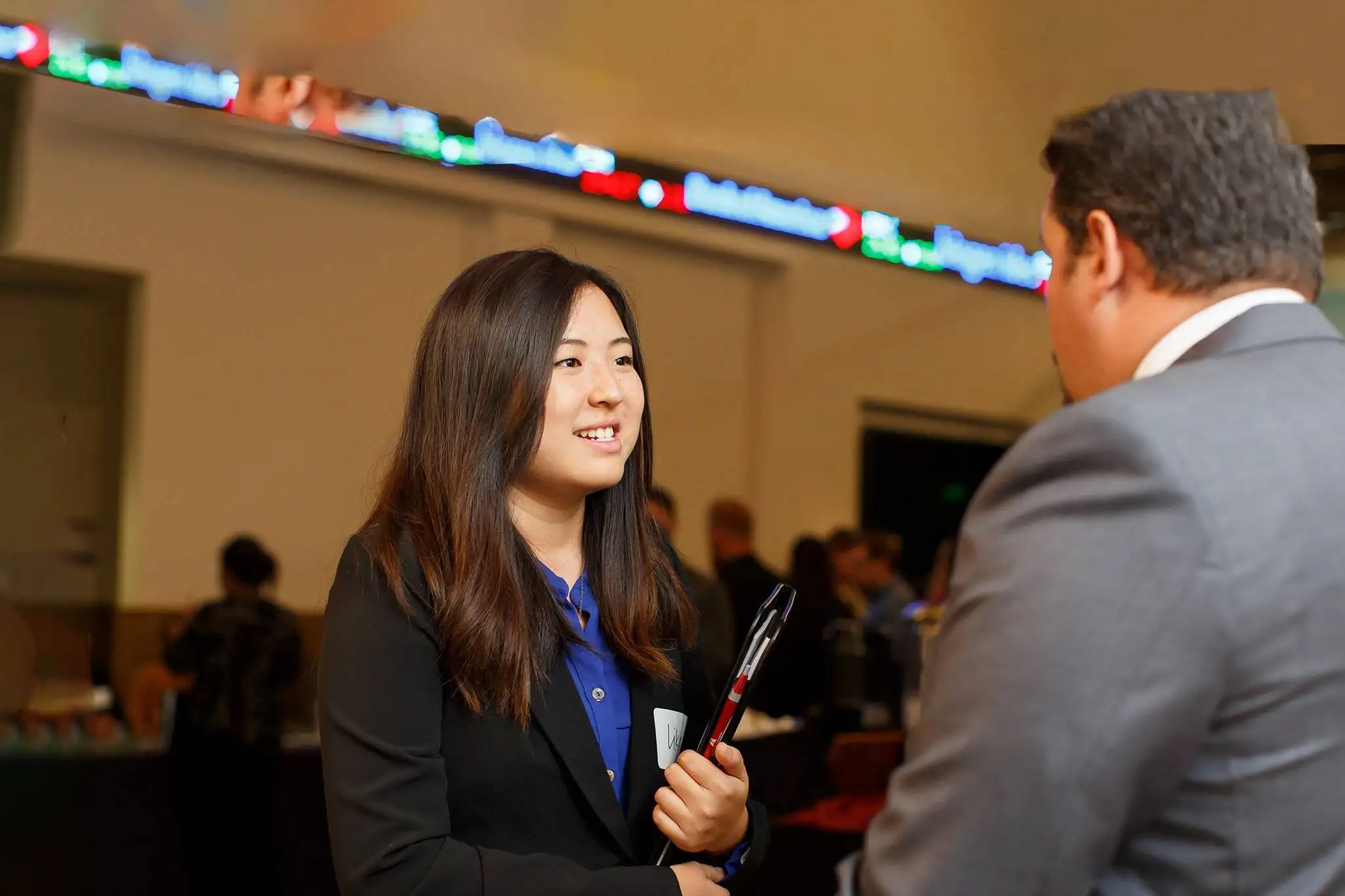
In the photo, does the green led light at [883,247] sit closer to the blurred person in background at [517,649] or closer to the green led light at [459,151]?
the green led light at [459,151]

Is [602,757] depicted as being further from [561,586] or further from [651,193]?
[651,193]

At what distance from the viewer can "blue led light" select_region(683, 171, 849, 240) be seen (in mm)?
6516

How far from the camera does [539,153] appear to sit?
5.64 m

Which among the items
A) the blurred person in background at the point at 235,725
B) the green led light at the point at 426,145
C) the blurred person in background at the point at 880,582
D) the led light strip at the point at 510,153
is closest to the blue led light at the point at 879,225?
the led light strip at the point at 510,153

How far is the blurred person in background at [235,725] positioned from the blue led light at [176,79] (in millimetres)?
1480

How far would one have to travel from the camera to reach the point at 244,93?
15.8ft

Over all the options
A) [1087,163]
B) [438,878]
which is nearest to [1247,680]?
[1087,163]

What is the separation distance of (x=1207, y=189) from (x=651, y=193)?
555 centimetres

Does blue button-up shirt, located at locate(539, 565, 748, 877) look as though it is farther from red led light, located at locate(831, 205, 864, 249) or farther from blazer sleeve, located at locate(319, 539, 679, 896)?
red led light, located at locate(831, 205, 864, 249)

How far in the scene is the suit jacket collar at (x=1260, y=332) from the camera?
0.97 m

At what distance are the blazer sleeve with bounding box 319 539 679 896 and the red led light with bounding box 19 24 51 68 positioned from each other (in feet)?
11.7

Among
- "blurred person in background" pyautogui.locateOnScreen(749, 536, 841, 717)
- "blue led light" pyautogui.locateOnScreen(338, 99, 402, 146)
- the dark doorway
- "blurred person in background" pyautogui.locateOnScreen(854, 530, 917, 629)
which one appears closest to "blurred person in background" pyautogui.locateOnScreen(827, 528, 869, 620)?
"blurred person in background" pyautogui.locateOnScreen(854, 530, 917, 629)

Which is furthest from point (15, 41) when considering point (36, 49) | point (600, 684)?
point (600, 684)

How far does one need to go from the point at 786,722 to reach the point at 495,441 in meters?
4.03
